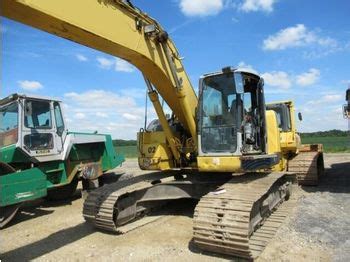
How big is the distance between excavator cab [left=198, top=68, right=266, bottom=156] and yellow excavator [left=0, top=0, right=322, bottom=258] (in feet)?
0.06

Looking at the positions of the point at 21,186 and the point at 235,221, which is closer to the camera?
the point at 235,221

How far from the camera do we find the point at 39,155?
31.9 ft

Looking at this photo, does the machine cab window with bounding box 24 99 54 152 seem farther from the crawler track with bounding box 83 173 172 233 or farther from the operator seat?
the operator seat

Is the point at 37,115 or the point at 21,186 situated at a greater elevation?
the point at 37,115

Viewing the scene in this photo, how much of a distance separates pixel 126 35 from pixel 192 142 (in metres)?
2.76

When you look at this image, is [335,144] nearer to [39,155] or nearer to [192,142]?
[192,142]

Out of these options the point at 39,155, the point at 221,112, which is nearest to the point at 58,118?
the point at 39,155

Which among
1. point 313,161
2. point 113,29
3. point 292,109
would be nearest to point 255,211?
point 113,29

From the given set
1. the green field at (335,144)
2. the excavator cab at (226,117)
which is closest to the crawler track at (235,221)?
the excavator cab at (226,117)

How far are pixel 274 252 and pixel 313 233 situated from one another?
1.09 m

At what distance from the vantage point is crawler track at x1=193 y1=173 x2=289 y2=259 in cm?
561

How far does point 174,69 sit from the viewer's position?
7.35 meters

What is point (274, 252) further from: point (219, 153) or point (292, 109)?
point (292, 109)

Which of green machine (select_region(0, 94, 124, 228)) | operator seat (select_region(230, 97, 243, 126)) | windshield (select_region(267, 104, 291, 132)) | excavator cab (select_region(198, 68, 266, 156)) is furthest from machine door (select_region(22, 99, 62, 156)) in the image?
windshield (select_region(267, 104, 291, 132))
